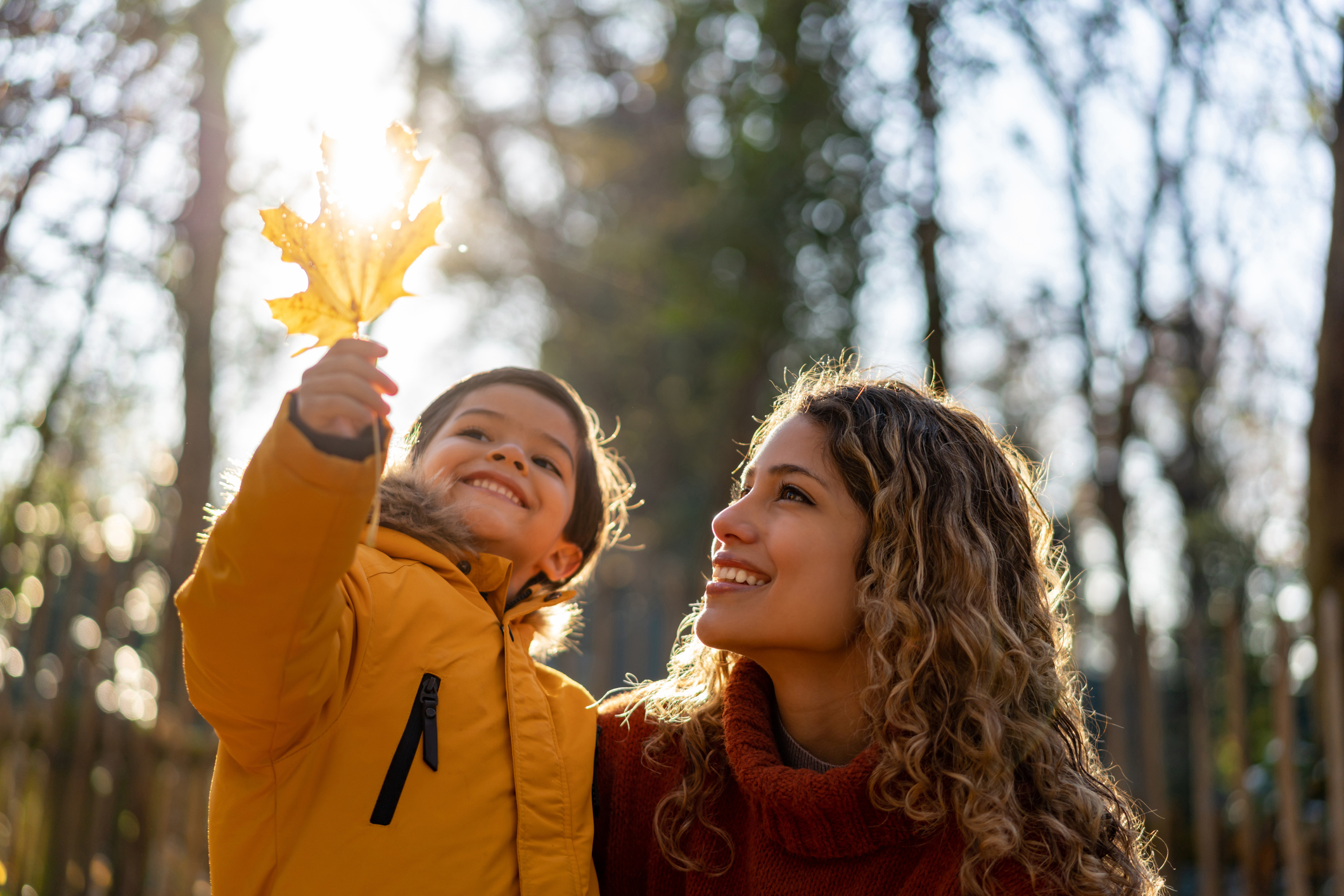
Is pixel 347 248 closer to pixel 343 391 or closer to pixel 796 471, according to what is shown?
pixel 343 391

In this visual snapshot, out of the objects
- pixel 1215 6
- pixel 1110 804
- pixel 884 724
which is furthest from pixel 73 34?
pixel 1215 6

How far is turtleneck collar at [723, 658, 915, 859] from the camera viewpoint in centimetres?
195

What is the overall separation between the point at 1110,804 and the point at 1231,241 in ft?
21.5

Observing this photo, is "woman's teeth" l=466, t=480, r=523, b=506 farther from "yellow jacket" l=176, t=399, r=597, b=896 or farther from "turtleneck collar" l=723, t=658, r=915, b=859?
"turtleneck collar" l=723, t=658, r=915, b=859

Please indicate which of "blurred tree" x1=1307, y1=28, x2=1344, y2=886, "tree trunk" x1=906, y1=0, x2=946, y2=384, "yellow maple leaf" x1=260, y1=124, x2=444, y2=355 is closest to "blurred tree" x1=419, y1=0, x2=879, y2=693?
"tree trunk" x1=906, y1=0, x2=946, y2=384

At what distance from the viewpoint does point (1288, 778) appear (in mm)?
3984

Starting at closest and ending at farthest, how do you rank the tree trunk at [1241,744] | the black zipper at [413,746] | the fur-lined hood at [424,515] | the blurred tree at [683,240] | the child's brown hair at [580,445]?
the black zipper at [413,746] < the fur-lined hood at [424,515] < the child's brown hair at [580,445] < the tree trunk at [1241,744] < the blurred tree at [683,240]

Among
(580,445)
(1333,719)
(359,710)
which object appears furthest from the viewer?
(1333,719)

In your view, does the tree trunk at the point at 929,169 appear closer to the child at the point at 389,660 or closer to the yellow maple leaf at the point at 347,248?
the child at the point at 389,660

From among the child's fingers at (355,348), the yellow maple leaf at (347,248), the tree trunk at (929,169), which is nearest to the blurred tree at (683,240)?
the tree trunk at (929,169)

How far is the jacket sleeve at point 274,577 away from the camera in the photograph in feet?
4.44

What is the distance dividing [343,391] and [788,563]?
1.06 metres

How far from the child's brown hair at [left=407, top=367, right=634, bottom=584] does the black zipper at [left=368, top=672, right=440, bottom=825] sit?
30.7 inches

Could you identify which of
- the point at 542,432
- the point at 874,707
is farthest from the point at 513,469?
the point at 874,707
